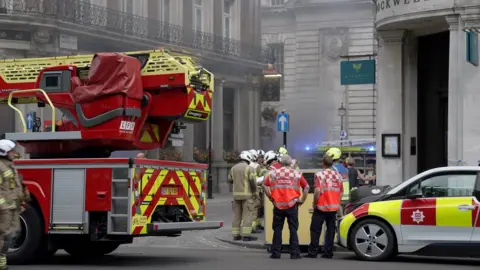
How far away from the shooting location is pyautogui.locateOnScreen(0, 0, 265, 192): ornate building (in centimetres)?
2812

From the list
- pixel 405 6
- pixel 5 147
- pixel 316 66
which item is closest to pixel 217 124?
pixel 316 66

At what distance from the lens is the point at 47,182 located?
1175 centimetres

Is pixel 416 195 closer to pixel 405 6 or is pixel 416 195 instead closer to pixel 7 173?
pixel 7 173

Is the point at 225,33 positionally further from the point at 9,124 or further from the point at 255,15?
the point at 9,124

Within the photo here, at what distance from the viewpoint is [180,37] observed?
35.6 metres

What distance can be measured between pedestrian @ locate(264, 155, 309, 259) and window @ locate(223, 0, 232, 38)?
26.9 m

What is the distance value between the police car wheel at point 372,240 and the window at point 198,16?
25291mm

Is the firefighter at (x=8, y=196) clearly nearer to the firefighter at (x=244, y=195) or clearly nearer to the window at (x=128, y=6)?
the firefighter at (x=244, y=195)

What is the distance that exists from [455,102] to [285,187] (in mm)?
5731

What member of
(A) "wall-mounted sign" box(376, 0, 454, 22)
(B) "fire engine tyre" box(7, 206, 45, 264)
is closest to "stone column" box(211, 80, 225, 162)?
(A) "wall-mounted sign" box(376, 0, 454, 22)

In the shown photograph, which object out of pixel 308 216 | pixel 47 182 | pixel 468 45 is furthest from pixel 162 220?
pixel 468 45

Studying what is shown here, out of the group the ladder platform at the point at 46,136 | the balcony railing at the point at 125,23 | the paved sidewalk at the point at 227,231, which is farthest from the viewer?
the balcony railing at the point at 125,23

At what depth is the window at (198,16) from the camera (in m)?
37.4

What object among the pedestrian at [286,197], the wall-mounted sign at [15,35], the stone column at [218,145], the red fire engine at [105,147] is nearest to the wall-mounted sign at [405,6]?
the pedestrian at [286,197]
